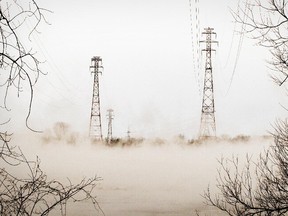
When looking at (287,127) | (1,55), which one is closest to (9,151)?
(1,55)

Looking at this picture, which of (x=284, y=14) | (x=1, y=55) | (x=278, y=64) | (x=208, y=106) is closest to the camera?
(x=1, y=55)

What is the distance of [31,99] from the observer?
2879 millimetres

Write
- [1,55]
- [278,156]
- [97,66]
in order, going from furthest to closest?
1. [97,66]
2. [278,156]
3. [1,55]

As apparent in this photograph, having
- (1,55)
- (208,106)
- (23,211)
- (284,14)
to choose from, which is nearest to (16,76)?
(1,55)

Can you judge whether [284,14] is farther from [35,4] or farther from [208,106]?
[208,106]

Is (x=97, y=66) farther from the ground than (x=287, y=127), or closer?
farther from the ground

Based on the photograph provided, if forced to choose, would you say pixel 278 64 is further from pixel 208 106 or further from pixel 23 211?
pixel 208 106

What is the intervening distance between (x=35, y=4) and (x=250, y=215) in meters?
7.70

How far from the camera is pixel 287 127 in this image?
14.3m

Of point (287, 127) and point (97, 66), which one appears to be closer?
point (287, 127)

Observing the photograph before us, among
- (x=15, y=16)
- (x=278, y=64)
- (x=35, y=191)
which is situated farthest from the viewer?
(x=278, y=64)

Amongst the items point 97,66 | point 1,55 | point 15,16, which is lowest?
point 1,55

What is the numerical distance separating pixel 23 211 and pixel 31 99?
1.53 meters

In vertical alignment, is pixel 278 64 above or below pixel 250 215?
above
